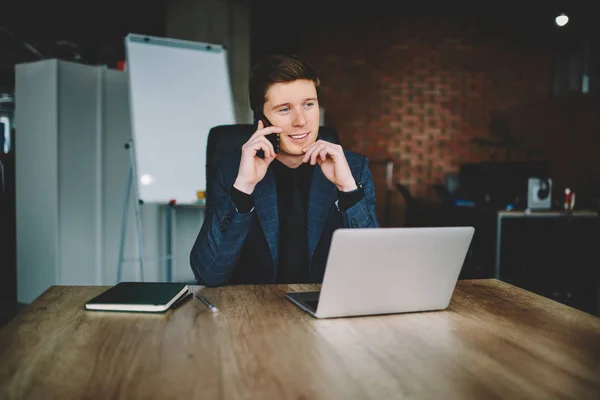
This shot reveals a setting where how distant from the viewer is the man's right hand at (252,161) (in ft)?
4.26

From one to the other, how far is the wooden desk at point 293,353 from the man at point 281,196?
37cm

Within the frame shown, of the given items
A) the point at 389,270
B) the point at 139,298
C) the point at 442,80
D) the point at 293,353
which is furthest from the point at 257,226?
the point at 442,80

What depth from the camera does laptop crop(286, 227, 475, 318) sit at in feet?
2.75

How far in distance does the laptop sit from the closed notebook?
11.6 inches

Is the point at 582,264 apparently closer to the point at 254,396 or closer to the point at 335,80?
the point at 335,80

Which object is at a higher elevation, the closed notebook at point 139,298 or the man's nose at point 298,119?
the man's nose at point 298,119

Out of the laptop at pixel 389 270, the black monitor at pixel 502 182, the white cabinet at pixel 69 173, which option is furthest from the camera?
the black monitor at pixel 502 182

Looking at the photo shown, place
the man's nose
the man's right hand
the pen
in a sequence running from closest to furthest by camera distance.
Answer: the pen, the man's right hand, the man's nose

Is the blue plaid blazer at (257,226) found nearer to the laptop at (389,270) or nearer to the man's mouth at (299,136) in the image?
the man's mouth at (299,136)

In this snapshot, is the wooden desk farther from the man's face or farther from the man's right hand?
the man's face

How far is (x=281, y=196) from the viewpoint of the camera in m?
1.63

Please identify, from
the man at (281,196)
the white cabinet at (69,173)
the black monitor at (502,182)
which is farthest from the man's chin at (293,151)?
the black monitor at (502,182)

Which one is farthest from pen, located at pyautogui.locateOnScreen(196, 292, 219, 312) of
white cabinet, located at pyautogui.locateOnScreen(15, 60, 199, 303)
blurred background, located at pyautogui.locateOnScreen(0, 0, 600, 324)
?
blurred background, located at pyautogui.locateOnScreen(0, 0, 600, 324)

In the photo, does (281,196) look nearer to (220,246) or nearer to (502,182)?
(220,246)
